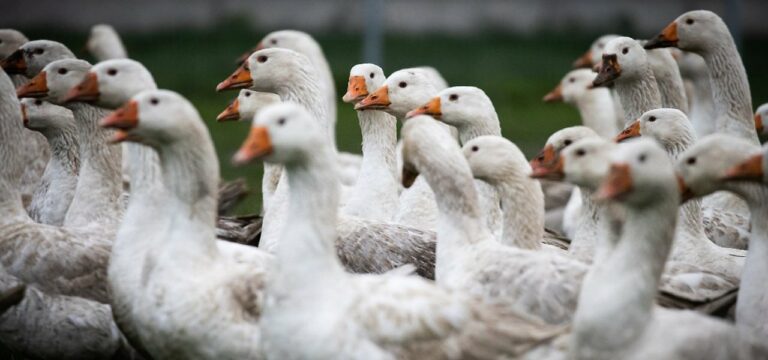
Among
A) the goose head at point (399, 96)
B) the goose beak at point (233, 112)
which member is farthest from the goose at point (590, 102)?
the goose beak at point (233, 112)

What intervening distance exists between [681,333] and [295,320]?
1555 mm

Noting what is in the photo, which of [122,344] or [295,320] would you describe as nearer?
[295,320]

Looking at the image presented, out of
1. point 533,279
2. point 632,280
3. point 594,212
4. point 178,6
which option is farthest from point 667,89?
point 178,6

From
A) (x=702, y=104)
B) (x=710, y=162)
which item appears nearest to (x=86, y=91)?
(x=710, y=162)

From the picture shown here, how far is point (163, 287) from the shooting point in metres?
5.46

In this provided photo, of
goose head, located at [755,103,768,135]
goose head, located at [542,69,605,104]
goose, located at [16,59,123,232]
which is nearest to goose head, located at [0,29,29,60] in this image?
goose, located at [16,59,123,232]

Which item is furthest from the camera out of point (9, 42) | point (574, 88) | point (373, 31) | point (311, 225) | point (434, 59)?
point (434, 59)

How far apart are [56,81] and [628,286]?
3.95m

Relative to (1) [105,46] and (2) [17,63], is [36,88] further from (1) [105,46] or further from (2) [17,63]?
(1) [105,46]

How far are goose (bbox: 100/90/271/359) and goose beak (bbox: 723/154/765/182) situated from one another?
7.25 feet

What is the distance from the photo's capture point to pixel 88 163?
23.7ft

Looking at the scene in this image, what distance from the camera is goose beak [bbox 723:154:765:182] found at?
5.31m

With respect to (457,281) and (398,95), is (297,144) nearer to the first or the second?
(457,281)

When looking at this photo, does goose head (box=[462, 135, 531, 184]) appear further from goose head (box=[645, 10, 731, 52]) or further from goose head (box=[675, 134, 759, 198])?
goose head (box=[645, 10, 731, 52])
